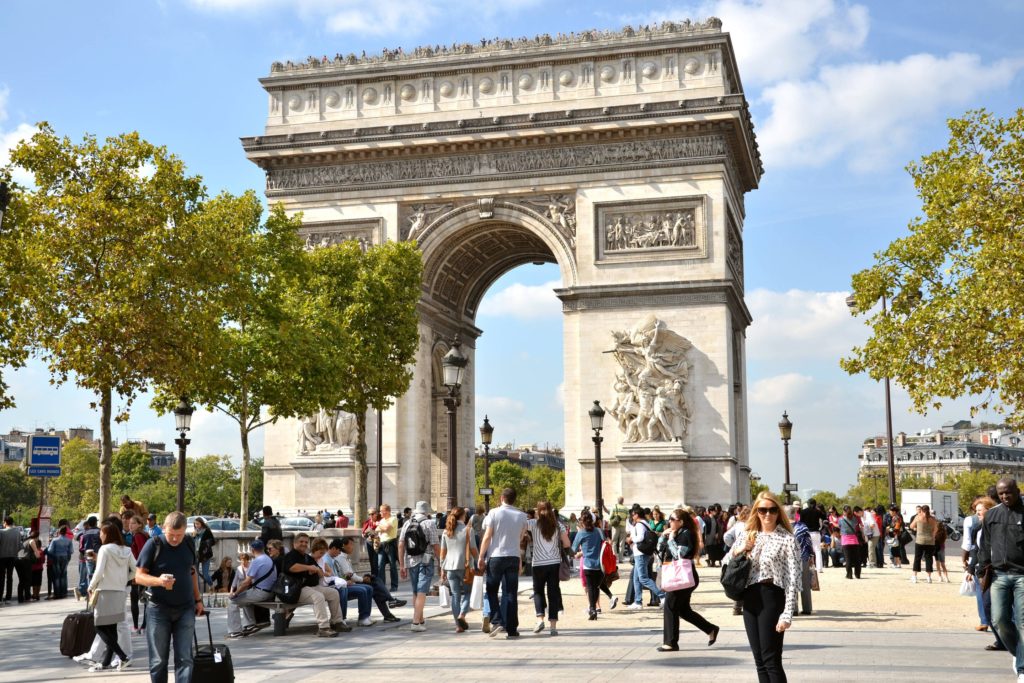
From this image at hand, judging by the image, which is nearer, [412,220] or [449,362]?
[449,362]

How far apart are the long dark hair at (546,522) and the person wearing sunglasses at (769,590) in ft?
22.4

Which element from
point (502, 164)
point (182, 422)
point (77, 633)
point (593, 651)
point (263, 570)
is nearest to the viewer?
point (77, 633)

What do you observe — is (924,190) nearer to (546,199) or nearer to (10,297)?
(546,199)

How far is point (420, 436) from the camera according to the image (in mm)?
40281

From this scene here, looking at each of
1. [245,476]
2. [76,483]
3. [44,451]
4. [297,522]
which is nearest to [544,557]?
[44,451]

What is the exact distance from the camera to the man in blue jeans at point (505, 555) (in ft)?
49.5

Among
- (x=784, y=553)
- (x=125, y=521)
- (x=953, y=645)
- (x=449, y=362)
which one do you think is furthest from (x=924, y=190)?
(x=784, y=553)

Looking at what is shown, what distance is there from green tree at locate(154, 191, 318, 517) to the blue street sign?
3.28 meters

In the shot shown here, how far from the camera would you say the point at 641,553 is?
1877cm

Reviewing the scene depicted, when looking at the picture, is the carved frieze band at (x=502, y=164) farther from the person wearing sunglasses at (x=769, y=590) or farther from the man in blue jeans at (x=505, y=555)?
the person wearing sunglasses at (x=769, y=590)

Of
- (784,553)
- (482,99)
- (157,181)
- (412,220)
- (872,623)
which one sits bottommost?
(872,623)

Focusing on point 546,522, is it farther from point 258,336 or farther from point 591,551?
point 258,336

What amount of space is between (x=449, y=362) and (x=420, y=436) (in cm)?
1748

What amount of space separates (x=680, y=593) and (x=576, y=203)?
87.5ft
